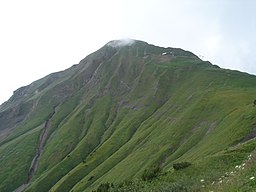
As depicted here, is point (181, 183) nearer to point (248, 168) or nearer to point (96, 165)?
point (248, 168)

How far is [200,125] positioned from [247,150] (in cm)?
11080

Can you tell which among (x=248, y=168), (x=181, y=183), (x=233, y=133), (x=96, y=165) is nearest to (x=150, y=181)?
(x=181, y=183)

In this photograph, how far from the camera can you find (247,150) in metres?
43.8

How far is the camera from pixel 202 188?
1120 inches

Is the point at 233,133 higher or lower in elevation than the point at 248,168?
lower

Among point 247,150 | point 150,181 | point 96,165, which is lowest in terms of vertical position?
point 96,165

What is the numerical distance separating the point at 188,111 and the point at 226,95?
1872 centimetres

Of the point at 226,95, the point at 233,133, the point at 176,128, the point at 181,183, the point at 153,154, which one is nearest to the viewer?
the point at 181,183

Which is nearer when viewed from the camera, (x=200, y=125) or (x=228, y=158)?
(x=228, y=158)

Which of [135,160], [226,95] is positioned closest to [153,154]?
[135,160]

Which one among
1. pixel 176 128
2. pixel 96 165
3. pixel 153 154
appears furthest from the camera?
pixel 96 165

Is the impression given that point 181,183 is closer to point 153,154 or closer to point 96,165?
point 153,154

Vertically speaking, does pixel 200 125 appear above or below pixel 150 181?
below

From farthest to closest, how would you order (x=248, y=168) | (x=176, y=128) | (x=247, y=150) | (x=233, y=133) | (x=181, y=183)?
(x=176, y=128), (x=233, y=133), (x=247, y=150), (x=181, y=183), (x=248, y=168)
